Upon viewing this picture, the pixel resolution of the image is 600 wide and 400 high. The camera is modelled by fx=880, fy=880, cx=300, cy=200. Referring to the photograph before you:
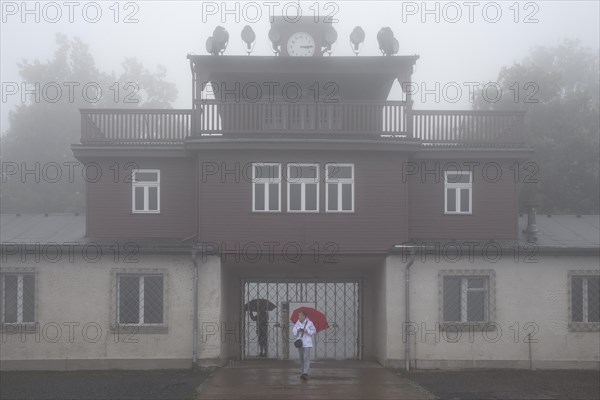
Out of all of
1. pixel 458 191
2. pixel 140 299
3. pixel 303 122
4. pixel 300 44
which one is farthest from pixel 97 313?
pixel 458 191

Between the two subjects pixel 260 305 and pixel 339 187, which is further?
pixel 260 305

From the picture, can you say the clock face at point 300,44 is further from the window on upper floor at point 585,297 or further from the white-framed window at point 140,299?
the window on upper floor at point 585,297

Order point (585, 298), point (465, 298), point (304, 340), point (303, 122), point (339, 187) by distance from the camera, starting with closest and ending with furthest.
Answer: point (304, 340), point (465, 298), point (585, 298), point (339, 187), point (303, 122)

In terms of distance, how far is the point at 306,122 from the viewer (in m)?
25.2

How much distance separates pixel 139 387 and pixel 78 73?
140 ft

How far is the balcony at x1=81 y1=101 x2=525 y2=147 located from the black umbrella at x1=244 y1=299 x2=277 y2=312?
5.65m

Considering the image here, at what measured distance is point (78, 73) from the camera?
58094mm

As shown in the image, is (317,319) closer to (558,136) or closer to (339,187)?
(339,187)

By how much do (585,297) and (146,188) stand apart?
1253 cm

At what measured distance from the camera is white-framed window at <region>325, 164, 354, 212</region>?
23.8 m

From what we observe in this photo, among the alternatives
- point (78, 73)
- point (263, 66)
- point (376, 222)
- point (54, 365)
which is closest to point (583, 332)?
point (376, 222)

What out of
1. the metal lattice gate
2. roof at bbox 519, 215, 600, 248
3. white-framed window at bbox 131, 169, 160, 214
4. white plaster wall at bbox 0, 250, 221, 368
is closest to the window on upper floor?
roof at bbox 519, 215, 600, 248

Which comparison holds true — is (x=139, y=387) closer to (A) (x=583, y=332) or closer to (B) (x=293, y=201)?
(B) (x=293, y=201)

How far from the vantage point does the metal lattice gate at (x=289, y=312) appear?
88.6 feet
